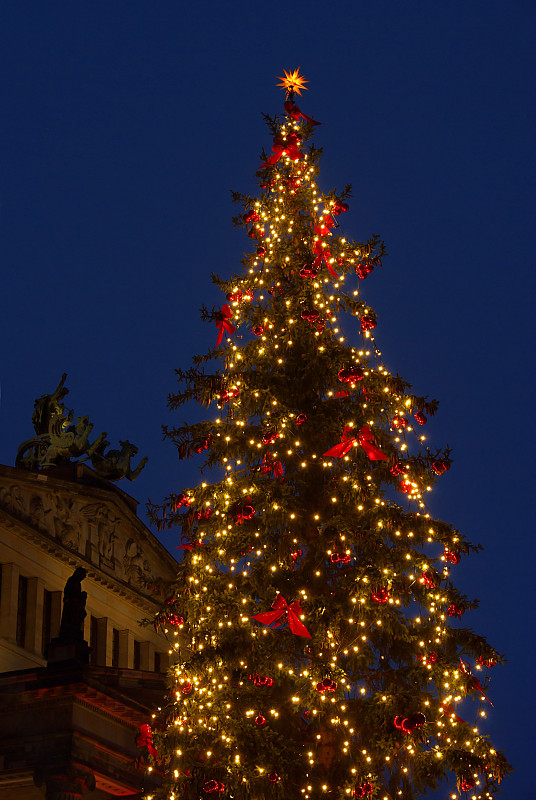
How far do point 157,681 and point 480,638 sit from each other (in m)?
10.6

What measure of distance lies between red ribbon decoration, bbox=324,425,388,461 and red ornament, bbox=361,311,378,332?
218cm

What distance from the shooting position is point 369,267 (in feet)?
57.9

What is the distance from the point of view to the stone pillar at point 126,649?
1183 inches

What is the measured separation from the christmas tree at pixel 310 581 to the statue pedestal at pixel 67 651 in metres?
6.60

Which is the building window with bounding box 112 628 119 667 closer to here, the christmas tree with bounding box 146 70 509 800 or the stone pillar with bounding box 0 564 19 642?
the stone pillar with bounding box 0 564 19 642

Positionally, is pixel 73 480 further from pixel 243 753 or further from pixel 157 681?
pixel 243 753

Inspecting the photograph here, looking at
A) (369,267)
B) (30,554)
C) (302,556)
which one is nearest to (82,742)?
(30,554)

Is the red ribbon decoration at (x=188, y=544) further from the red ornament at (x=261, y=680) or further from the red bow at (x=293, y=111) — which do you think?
the red bow at (x=293, y=111)

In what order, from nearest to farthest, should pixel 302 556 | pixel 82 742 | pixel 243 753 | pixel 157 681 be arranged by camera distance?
1. pixel 243 753
2. pixel 302 556
3. pixel 82 742
4. pixel 157 681

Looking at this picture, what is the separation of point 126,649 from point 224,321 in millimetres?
15718

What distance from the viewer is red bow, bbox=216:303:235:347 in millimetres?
17719

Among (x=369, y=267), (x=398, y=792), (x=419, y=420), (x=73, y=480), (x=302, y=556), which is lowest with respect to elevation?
(x=398, y=792)

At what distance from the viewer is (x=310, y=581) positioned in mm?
15719

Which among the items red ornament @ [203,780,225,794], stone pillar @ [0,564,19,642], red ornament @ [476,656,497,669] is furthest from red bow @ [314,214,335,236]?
stone pillar @ [0,564,19,642]
